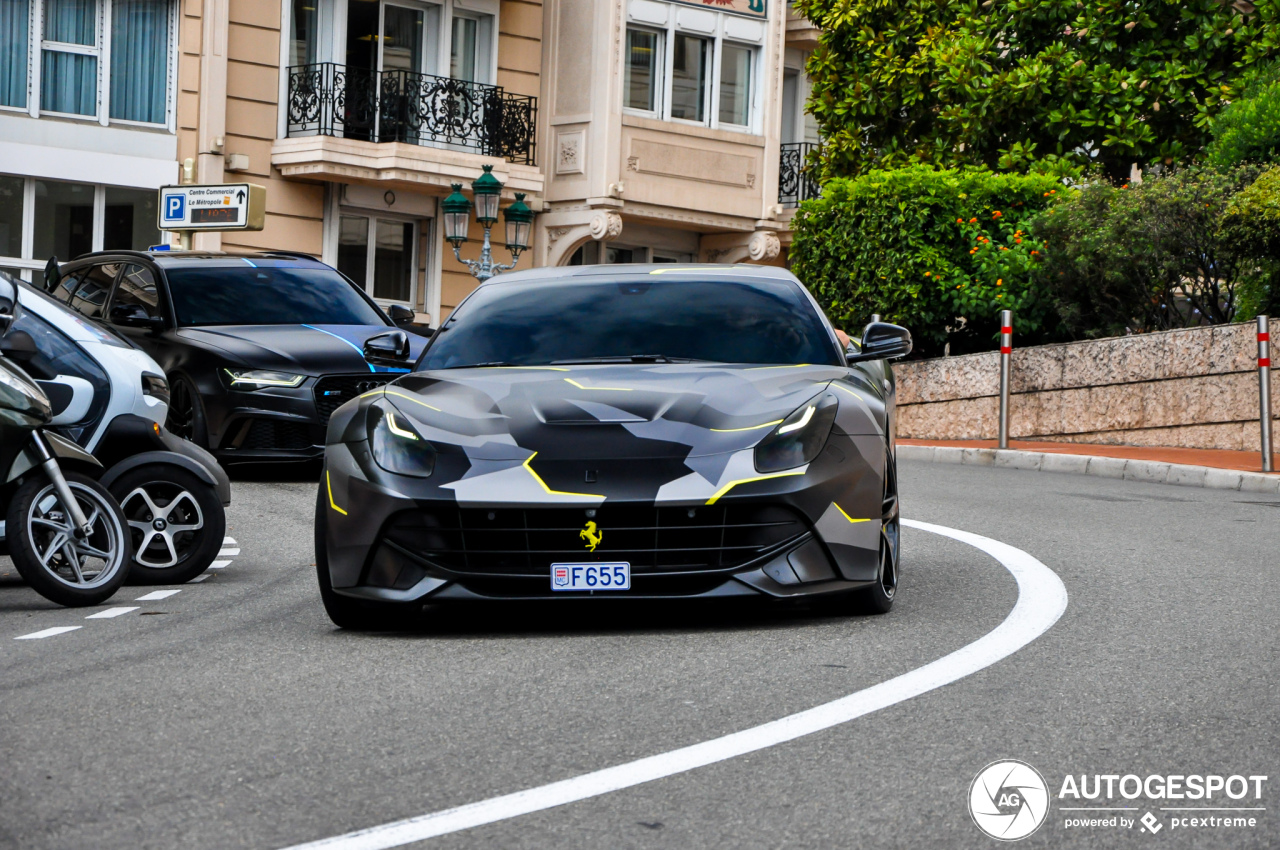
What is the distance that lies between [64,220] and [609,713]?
907 inches

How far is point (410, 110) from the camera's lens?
28.4 m

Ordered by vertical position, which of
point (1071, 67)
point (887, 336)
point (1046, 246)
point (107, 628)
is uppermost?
point (1071, 67)

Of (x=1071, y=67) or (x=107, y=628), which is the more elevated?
(x=1071, y=67)

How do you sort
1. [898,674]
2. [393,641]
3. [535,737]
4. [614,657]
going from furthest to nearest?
[393,641] < [614,657] < [898,674] < [535,737]

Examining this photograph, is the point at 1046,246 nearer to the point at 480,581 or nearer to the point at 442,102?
the point at 442,102

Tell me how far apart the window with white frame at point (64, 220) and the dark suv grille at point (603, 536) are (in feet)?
68.8

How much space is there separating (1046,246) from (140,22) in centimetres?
1391

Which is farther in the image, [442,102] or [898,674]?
[442,102]

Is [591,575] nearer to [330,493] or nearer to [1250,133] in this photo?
[330,493]

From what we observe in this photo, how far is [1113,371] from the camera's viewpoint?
18.7 metres

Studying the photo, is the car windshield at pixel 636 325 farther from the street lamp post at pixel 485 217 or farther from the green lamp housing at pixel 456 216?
the green lamp housing at pixel 456 216

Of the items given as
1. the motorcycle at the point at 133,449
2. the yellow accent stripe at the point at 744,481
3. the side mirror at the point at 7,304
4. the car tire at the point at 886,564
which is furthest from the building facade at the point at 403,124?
the yellow accent stripe at the point at 744,481

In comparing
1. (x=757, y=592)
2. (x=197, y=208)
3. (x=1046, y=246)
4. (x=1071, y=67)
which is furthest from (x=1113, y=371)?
(x=757, y=592)

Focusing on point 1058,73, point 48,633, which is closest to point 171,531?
point 48,633
